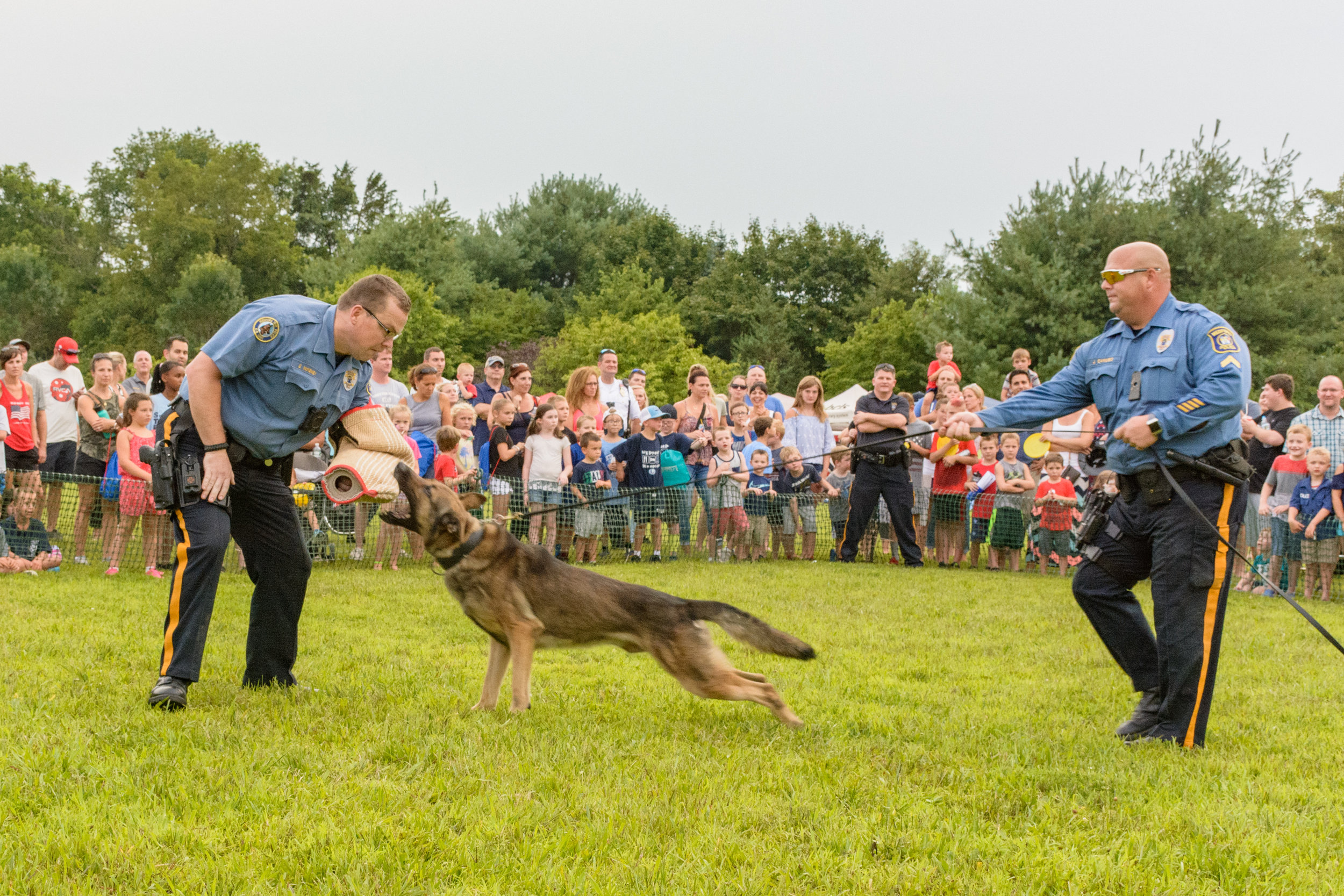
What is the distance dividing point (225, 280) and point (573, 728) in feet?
167

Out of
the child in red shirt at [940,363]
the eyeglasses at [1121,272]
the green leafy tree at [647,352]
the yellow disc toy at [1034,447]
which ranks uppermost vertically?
the green leafy tree at [647,352]

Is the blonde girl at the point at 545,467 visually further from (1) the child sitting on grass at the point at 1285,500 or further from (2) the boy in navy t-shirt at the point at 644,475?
→ (1) the child sitting on grass at the point at 1285,500

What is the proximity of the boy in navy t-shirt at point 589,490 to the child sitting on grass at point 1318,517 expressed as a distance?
7.26 m

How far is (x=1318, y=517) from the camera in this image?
9984 mm

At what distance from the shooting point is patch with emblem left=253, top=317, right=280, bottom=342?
4.49 m

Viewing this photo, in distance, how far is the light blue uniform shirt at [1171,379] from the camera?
4.41 m

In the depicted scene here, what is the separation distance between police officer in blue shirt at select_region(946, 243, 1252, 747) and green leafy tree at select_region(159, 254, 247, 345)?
165 feet

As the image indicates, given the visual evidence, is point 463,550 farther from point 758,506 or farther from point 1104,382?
point 758,506

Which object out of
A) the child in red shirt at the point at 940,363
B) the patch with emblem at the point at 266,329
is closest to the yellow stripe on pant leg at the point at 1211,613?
the patch with emblem at the point at 266,329

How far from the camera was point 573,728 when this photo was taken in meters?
4.50

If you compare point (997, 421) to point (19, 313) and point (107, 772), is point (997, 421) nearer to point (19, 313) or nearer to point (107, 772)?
point (107, 772)

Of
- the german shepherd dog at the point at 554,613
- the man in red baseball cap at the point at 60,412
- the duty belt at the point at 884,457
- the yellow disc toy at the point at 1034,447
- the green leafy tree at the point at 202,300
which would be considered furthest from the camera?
the green leafy tree at the point at 202,300

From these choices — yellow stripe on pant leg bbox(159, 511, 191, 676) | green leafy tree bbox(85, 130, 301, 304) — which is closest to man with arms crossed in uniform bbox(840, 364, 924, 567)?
yellow stripe on pant leg bbox(159, 511, 191, 676)

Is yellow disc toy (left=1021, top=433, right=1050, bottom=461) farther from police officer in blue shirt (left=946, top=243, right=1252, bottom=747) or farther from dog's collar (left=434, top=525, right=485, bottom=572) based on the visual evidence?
dog's collar (left=434, top=525, right=485, bottom=572)
